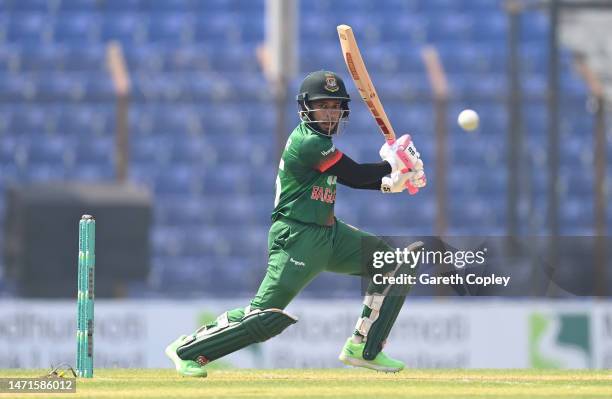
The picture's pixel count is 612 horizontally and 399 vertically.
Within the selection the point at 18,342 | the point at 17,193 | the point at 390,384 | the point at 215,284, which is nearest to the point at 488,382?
the point at 390,384

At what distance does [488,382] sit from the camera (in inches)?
323

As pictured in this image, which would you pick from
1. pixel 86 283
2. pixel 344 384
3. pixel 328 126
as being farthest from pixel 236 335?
pixel 328 126

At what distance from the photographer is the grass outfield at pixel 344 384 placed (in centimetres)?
726

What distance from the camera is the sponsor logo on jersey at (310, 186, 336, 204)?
8086 millimetres

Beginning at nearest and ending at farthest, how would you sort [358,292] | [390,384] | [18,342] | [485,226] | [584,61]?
[390,384], [18,342], [358,292], [485,226], [584,61]

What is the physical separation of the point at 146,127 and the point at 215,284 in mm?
2209

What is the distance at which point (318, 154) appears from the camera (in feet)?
26.2

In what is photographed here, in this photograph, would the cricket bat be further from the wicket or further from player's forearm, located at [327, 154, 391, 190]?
the wicket

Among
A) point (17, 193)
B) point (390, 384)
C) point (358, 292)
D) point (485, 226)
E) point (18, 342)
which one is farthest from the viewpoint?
point (485, 226)

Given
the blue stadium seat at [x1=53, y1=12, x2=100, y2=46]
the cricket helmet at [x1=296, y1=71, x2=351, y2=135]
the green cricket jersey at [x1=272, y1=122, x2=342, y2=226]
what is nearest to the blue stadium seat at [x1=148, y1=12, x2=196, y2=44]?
the blue stadium seat at [x1=53, y1=12, x2=100, y2=46]

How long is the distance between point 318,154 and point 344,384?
1.22 meters

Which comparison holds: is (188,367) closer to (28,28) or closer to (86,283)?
(86,283)

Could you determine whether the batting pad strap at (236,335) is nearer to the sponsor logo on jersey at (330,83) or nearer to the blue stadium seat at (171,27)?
the sponsor logo on jersey at (330,83)

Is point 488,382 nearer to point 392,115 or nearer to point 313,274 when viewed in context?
point 313,274
